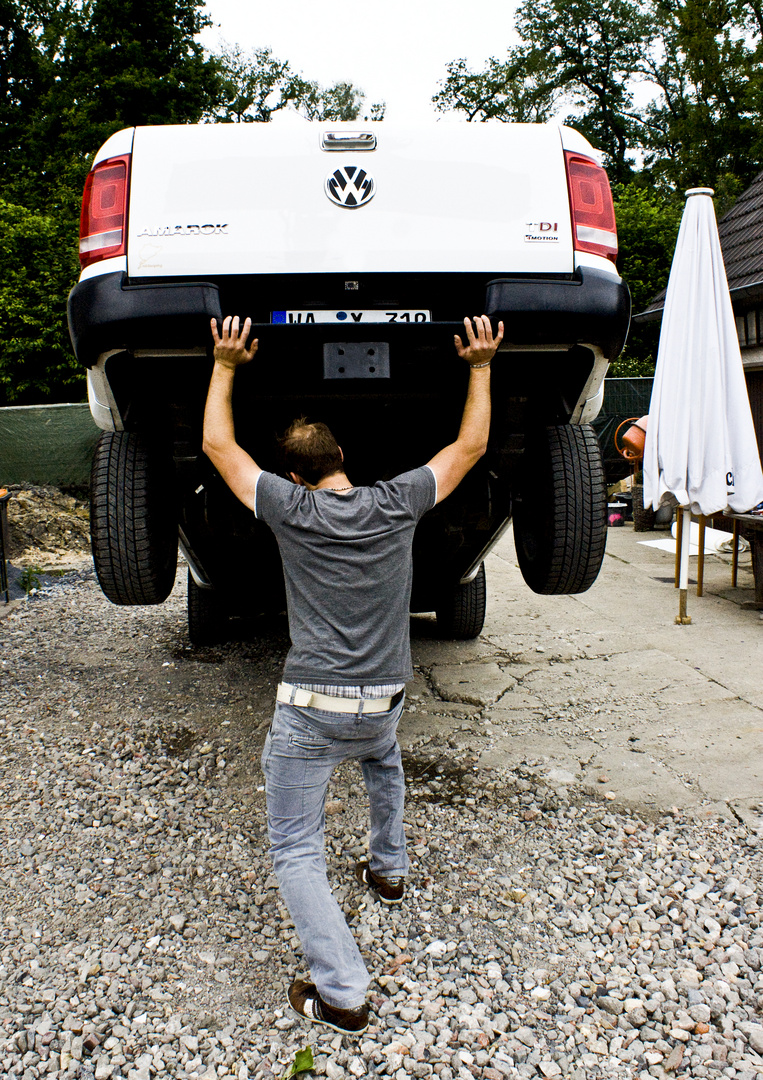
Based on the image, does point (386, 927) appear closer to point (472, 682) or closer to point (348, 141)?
point (472, 682)

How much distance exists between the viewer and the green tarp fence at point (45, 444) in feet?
34.3

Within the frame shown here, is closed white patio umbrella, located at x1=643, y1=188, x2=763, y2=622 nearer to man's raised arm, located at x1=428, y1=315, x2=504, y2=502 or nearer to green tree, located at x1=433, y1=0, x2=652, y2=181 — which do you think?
man's raised arm, located at x1=428, y1=315, x2=504, y2=502

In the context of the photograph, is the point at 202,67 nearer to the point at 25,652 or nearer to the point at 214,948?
Result: the point at 25,652

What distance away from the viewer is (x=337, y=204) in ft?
8.23

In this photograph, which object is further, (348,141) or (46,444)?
(46,444)

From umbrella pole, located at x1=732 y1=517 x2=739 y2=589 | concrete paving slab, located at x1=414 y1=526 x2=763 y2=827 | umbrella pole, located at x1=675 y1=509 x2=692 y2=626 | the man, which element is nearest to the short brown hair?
the man

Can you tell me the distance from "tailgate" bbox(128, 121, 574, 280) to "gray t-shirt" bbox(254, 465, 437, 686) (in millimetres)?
748

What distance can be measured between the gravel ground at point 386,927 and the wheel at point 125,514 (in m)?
0.92

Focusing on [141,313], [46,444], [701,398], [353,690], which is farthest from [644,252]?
[353,690]

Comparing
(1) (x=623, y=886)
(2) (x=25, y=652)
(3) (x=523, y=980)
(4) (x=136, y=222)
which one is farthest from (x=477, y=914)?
(2) (x=25, y=652)

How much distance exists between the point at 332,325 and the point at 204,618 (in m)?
2.91

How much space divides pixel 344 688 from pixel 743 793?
1.87m

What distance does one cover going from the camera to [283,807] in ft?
6.97

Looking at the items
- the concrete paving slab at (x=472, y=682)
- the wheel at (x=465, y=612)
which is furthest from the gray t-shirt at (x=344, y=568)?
the wheel at (x=465, y=612)
